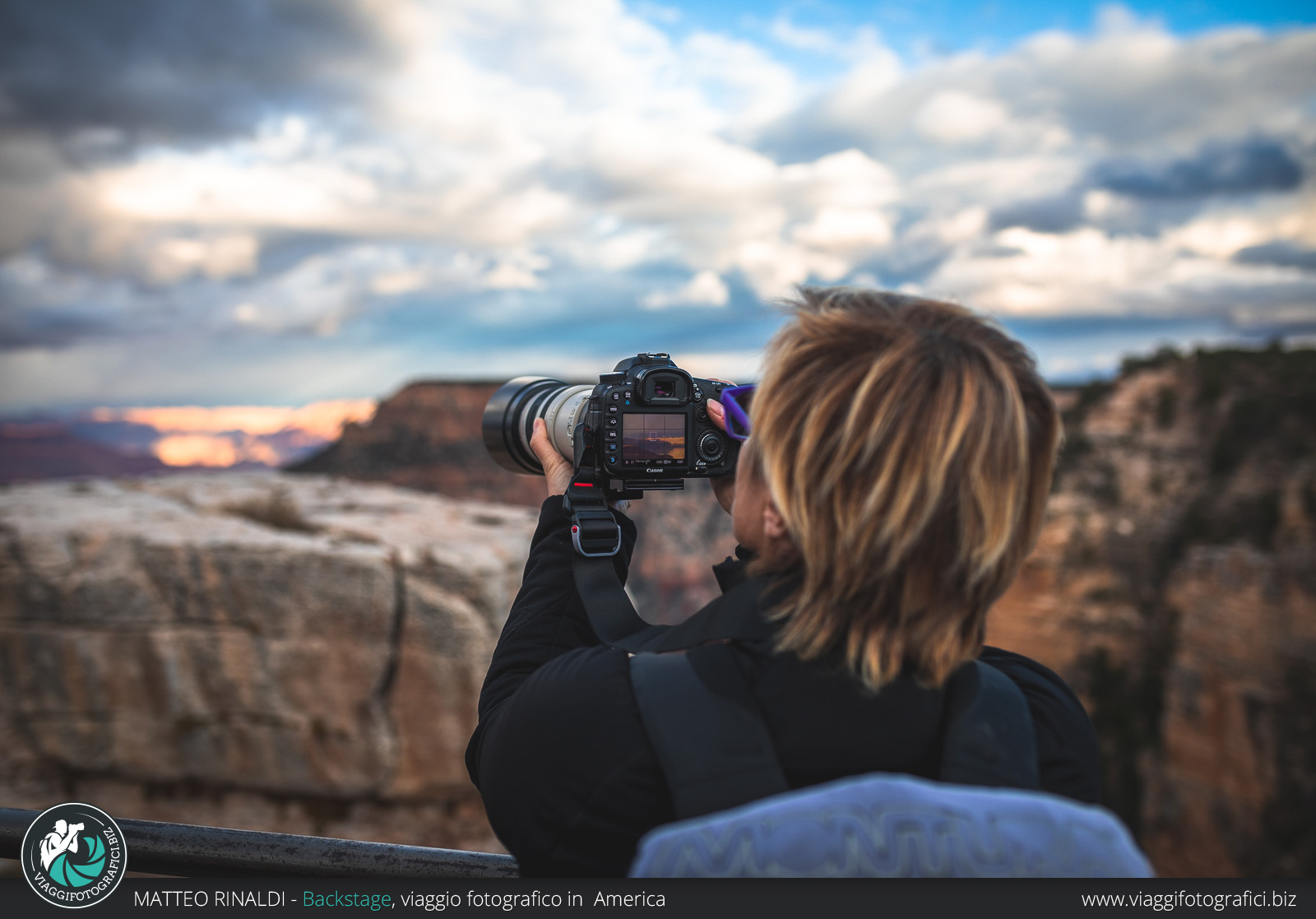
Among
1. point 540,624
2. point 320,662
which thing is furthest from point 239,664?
point 540,624

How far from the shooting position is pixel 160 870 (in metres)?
0.92

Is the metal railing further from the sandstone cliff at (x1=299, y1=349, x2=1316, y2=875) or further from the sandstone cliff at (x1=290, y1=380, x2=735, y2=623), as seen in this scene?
the sandstone cliff at (x1=290, y1=380, x2=735, y2=623)

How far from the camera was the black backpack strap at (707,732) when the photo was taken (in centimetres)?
62

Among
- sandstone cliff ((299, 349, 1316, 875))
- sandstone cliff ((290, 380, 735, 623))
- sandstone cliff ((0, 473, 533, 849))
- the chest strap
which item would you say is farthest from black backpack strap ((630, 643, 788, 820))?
sandstone cliff ((290, 380, 735, 623))

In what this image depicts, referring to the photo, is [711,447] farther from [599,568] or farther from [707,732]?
[707,732]

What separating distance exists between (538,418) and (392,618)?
5.91 metres

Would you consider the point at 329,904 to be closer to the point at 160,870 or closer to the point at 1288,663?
the point at 160,870

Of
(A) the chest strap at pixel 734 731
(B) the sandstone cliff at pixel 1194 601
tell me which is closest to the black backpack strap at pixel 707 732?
(A) the chest strap at pixel 734 731

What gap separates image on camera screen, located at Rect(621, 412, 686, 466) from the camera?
126 cm

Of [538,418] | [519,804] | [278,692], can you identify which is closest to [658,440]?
[538,418]

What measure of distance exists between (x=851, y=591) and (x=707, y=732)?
0.18m

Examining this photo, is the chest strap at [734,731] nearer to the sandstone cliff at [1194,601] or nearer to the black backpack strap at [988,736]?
the black backpack strap at [988,736]

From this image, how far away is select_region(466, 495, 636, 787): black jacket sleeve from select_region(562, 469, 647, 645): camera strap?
1 cm

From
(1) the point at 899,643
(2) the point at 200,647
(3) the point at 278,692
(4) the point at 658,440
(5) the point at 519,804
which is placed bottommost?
(3) the point at 278,692
